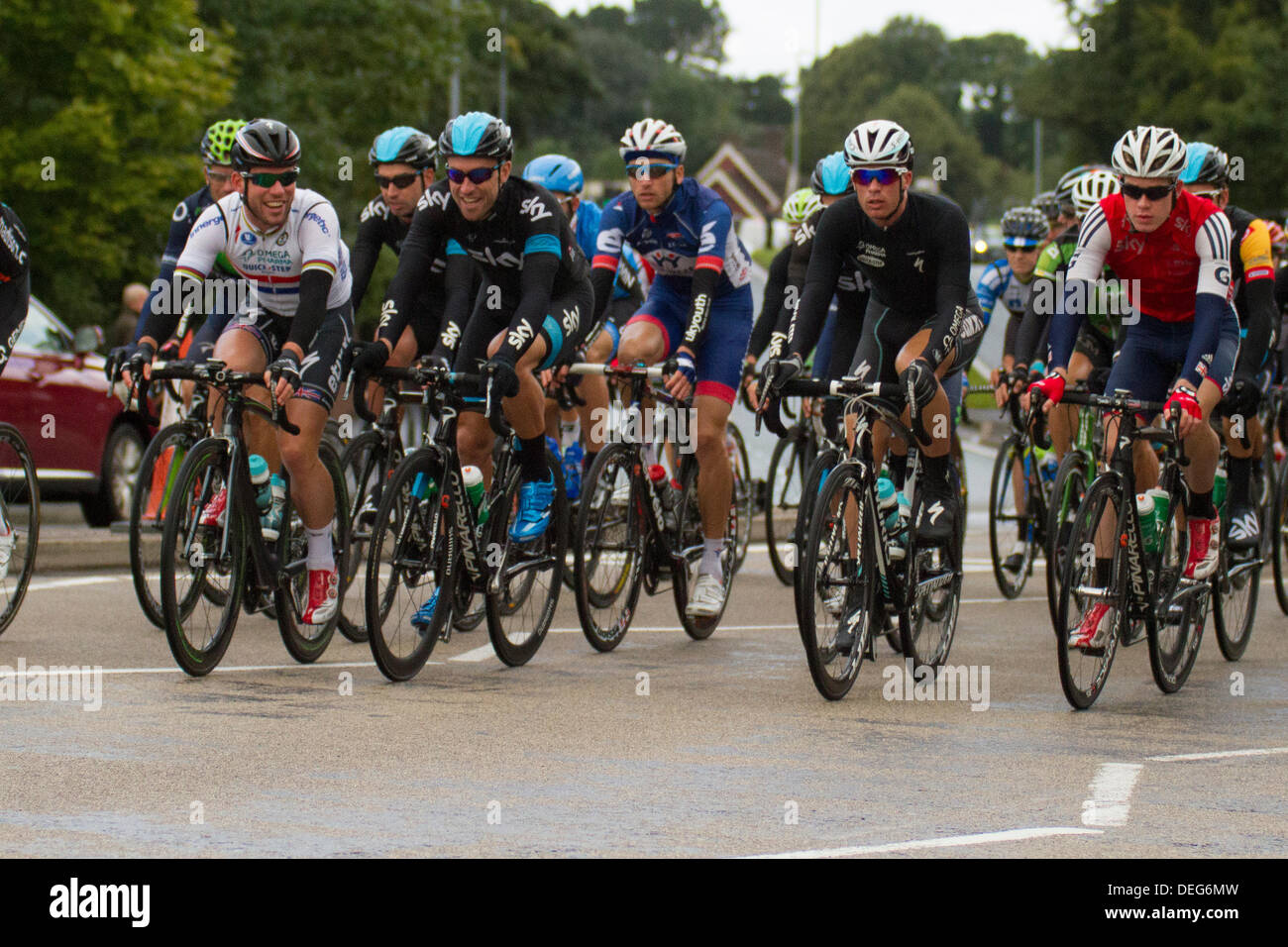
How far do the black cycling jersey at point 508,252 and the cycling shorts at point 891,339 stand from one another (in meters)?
Answer: 1.27

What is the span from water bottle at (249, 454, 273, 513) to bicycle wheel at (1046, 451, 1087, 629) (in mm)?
3293

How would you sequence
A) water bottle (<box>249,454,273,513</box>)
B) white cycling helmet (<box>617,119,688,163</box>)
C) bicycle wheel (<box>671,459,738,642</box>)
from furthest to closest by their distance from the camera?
white cycling helmet (<box>617,119,688,163</box>), bicycle wheel (<box>671,459,738,642</box>), water bottle (<box>249,454,273,513</box>)

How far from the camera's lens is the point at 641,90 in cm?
15800

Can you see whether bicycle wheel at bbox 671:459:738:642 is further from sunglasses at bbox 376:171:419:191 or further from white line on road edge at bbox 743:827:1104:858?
white line on road edge at bbox 743:827:1104:858

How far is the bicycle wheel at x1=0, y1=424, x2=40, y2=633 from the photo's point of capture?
33.1 ft

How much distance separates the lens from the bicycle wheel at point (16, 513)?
33.1ft

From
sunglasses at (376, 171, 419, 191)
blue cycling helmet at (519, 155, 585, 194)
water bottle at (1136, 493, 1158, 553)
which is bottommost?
water bottle at (1136, 493, 1158, 553)

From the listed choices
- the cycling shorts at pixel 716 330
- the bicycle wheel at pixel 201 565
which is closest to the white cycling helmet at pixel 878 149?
the cycling shorts at pixel 716 330

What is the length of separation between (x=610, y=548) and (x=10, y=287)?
2.90 m

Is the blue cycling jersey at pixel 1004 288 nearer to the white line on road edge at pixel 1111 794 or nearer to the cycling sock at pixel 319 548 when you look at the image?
the cycling sock at pixel 319 548

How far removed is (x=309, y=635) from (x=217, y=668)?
0.44 metres

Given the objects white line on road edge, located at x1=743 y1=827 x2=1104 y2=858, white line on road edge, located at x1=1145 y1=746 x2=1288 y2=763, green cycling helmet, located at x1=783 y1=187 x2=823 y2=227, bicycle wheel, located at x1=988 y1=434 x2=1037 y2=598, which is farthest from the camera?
green cycling helmet, located at x1=783 y1=187 x2=823 y2=227

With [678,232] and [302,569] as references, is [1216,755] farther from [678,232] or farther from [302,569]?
[678,232]

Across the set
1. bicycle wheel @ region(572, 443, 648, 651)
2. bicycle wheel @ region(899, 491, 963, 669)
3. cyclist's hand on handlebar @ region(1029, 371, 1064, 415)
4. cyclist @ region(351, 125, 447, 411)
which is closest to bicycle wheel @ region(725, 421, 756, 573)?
cyclist @ region(351, 125, 447, 411)
